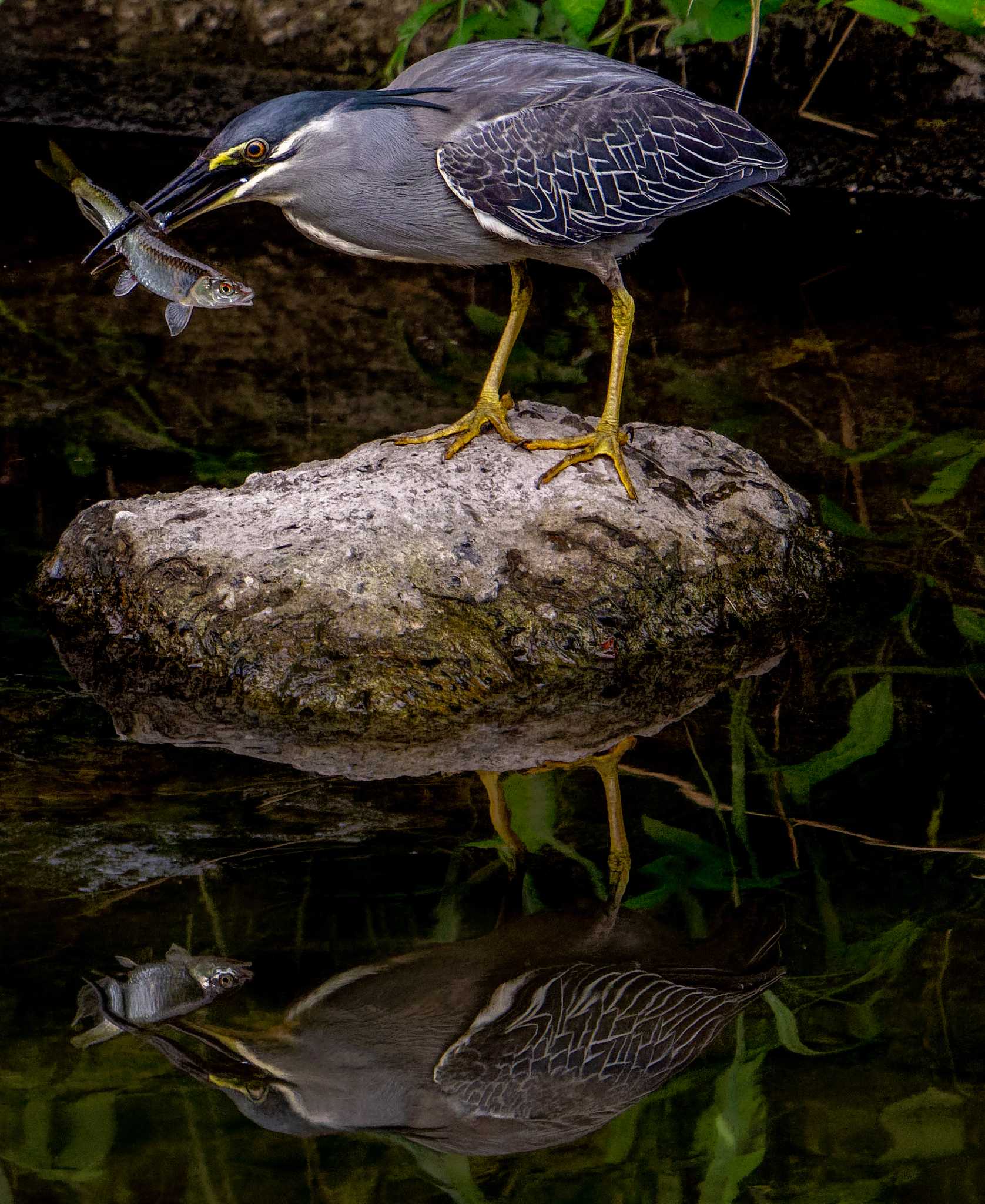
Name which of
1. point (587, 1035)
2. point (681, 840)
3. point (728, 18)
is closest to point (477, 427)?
point (681, 840)

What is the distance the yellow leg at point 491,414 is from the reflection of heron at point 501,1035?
5.45 ft

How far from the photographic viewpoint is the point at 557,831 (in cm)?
330

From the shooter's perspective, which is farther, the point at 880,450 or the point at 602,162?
the point at 880,450

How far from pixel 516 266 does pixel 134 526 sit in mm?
1334

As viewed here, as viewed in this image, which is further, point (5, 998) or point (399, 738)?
point (399, 738)

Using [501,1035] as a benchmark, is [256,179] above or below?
above

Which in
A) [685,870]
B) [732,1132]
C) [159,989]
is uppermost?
[159,989]

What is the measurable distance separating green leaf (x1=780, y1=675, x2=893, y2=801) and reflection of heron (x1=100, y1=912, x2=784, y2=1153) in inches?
20.8

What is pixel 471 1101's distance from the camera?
2650 millimetres

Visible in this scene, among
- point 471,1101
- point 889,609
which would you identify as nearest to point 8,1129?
point 471,1101

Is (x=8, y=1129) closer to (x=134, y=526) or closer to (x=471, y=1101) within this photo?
(x=471, y=1101)

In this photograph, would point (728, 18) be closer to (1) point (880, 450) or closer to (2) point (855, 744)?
(1) point (880, 450)

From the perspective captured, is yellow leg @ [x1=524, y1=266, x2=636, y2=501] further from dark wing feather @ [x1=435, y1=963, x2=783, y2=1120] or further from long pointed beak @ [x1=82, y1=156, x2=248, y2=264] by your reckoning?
dark wing feather @ [x1=435, y1=963, x2=783, y2=1120]

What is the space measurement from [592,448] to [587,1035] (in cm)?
185
